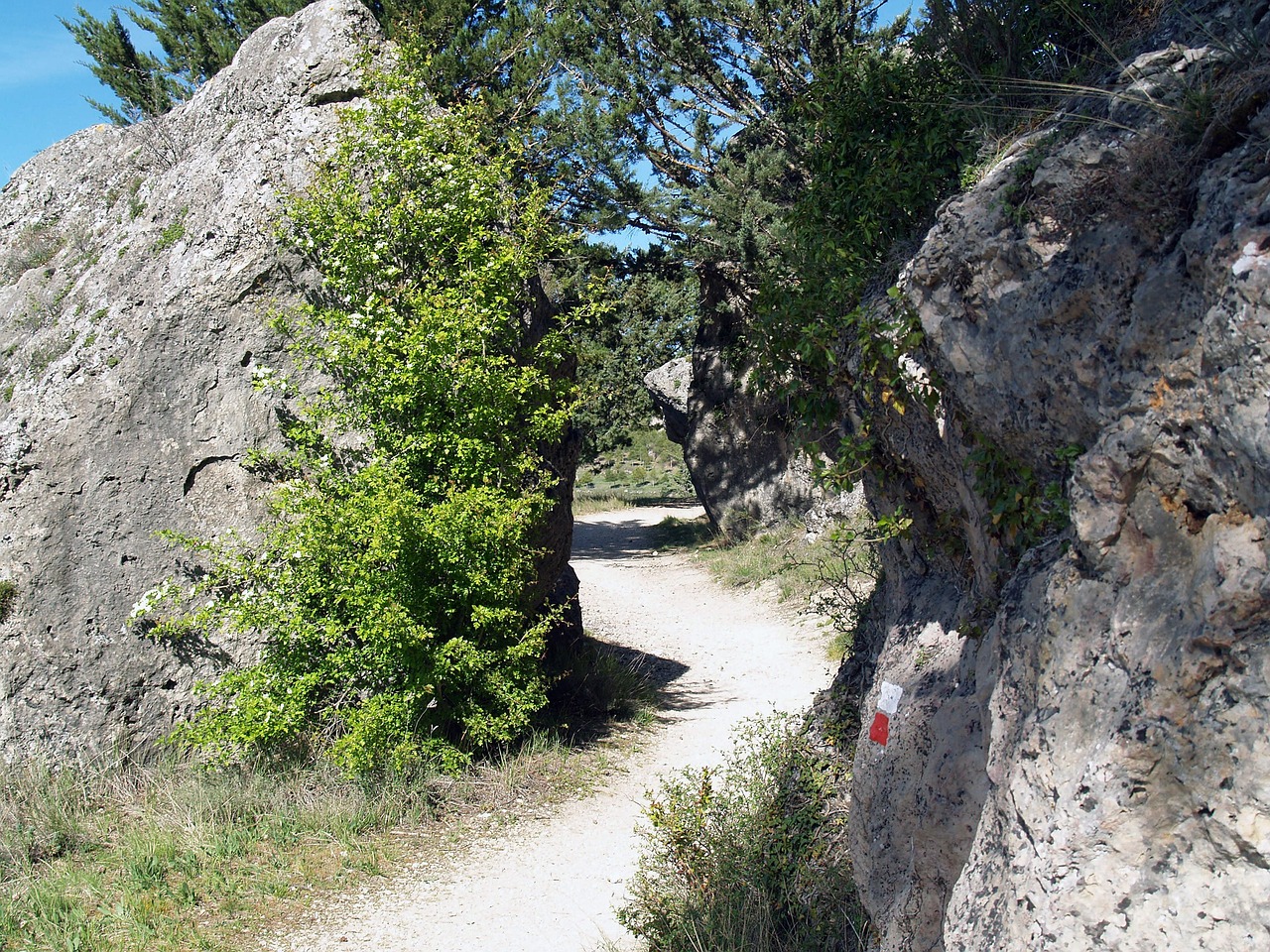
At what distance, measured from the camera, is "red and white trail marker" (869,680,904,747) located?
3551 millimetres

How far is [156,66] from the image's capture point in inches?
553

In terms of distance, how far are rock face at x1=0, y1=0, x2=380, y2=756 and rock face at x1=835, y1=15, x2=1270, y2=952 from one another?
5147mm

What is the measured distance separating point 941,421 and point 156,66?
14802 millimetres

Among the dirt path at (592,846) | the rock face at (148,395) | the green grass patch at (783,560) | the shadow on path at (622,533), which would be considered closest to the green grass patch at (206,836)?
the dirt path at (592,846)

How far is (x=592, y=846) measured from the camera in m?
5.89

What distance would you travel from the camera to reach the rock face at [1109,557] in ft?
5.91

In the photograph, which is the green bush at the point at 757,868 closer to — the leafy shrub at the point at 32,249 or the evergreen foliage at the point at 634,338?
the leafy shrub at the point at 32,249

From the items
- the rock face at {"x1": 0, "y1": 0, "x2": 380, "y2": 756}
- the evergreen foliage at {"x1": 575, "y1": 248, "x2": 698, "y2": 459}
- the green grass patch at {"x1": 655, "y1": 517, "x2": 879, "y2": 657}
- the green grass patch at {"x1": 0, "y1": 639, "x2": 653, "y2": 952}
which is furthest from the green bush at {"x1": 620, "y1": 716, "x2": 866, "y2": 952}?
the evergreen foliage at {"x1": 575, "y1": 248, "x2": 698, "y2": 459}

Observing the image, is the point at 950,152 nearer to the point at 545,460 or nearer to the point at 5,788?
the point at 545,460

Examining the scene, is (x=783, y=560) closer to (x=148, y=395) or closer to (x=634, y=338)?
(x=148, y=395)

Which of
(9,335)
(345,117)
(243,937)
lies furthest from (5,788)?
(345,117)

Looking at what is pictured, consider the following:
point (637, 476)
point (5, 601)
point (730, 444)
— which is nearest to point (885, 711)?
point (5, 601)

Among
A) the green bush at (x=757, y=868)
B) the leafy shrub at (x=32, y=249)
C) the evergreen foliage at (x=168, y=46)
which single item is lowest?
the green bush at (x=757, y=868)

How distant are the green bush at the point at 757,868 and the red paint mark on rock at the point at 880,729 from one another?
30.8 inches
